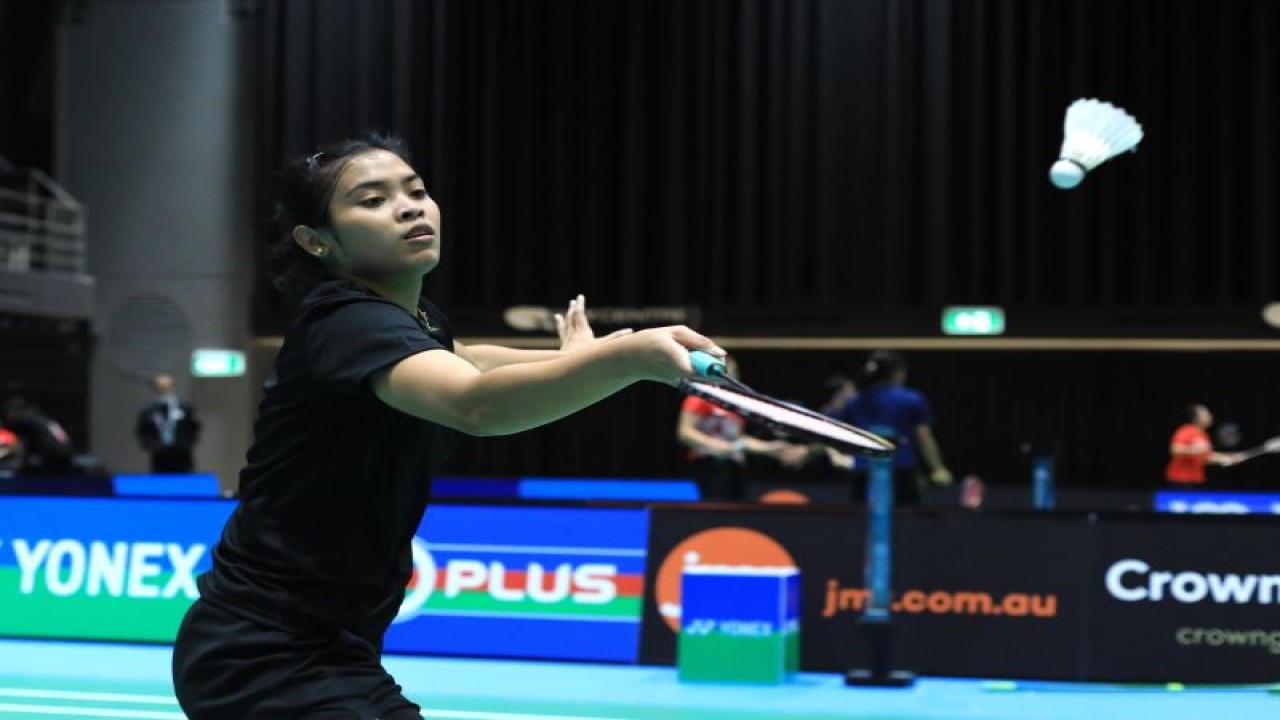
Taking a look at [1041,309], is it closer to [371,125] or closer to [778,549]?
[371,125]

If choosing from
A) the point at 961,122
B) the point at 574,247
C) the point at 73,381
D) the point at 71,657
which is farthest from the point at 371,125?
the point at 71,657

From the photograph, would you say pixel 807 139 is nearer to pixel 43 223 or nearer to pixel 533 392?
pixel 43 223

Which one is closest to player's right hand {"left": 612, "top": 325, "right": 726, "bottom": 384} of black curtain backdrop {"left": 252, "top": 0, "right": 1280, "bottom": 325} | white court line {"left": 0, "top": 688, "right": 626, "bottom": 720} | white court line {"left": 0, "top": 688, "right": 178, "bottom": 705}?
white court line {"left": 0, "top": 688, "right": 626, "bottom": 720}

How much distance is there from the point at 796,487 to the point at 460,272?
6572 millimetres

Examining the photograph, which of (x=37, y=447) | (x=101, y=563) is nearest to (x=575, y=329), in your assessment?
(x=101, y=563)

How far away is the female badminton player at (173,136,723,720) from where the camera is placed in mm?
2402

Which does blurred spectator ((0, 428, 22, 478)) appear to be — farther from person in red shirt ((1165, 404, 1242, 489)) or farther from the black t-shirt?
the black t-shirt

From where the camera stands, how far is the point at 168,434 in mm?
15586

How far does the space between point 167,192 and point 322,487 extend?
19064mm

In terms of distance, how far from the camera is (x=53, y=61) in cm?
2314

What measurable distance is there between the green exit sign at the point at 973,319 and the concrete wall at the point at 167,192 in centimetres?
801

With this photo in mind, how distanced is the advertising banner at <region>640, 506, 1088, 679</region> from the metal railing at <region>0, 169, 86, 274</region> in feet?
42.5

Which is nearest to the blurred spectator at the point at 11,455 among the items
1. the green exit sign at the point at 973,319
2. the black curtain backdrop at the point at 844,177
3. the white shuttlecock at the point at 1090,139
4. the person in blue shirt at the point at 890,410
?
the black curtain backdrop at the point at 844,177

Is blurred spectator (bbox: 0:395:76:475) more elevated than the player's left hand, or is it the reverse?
the player's left hand
